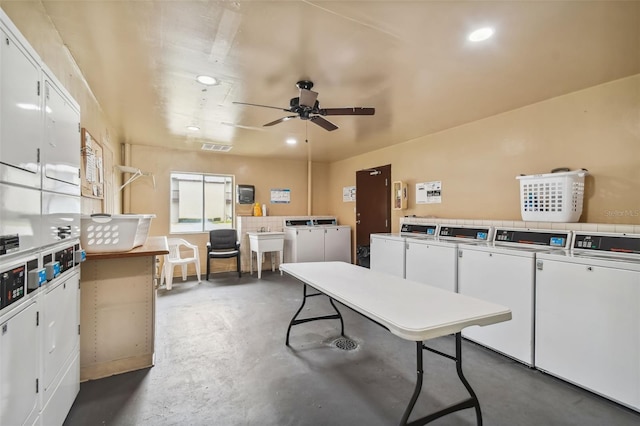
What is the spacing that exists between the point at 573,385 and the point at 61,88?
3847 millimetres

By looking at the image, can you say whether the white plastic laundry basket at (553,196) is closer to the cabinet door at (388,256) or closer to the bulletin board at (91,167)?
the cabinet door at (388,256)

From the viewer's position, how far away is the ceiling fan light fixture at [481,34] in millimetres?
1908

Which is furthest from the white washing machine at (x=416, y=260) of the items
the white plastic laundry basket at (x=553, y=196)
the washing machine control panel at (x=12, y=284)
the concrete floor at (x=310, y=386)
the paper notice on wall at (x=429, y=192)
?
the washing machine control panel at (x=12, y=284)

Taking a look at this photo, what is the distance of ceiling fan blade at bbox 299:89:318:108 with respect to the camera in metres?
2.54

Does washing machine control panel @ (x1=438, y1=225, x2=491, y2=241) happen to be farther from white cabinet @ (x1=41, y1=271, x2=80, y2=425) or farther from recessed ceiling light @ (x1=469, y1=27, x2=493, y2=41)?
white cabinet @ (x1=41, y1=271, x2=80, y2=425)

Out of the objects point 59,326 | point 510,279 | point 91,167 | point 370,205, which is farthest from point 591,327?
point 91,167

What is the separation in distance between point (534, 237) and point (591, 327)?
0.93 meters

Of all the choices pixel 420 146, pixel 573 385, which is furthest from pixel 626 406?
pixel 420 146

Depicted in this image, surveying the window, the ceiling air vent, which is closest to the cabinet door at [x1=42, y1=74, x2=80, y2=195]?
the ceiling air vent

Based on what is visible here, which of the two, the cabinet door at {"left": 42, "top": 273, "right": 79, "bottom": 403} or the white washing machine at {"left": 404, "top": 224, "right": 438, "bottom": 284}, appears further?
the white washing machine at {"left": 404, "top": 224, "right": 438, "bottom": 284}

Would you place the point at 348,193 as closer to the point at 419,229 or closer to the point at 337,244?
the point at 337,244

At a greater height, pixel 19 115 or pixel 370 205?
pixel 19 115

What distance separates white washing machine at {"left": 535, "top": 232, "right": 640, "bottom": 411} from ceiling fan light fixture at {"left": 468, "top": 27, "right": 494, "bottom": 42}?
1.67m

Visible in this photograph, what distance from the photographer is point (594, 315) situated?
6.79 ft
